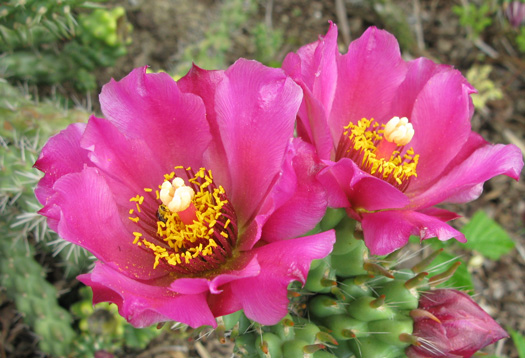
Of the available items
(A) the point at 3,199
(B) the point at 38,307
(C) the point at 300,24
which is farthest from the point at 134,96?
(C) the point at 300,24

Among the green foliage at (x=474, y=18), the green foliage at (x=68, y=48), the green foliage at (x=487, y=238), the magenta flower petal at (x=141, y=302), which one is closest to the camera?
the magenta flower petal at (x=141, y=302)

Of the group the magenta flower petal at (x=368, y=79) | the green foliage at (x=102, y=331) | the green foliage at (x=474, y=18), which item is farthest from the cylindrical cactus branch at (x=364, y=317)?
the green foliage at (x=474, y=18)

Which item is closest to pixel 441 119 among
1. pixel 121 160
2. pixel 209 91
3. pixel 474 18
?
pixel 209 91

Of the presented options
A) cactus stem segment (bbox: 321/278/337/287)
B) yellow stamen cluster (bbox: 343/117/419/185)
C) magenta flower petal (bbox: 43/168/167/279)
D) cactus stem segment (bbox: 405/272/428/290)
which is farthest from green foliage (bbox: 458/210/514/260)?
magenta flower petal (bbox: 43/168/167/279)

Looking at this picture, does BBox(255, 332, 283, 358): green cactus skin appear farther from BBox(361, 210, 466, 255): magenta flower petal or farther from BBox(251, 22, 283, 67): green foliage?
BBox(251, 22, 283, 67): green foliage

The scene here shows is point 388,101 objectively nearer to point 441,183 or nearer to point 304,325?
point 441,183

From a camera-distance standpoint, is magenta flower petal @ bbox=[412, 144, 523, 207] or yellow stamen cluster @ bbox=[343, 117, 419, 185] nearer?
magenta flower petal @ bbox=[412, 144, 523, 207]

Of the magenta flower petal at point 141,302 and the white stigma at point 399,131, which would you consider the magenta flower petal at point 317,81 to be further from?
the magenta flower petal at point 141,302
